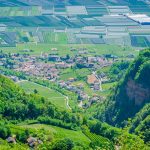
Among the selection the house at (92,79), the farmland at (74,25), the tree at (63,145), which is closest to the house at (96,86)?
the house at (92,79)

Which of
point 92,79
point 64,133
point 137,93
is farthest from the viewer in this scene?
point 92,79

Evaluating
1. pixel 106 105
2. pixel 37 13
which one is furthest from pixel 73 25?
pixel 106 105

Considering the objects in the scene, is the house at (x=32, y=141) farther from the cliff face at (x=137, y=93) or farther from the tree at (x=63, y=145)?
the cliff face at (x=137, y=93)

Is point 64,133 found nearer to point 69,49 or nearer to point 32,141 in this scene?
point 32,141

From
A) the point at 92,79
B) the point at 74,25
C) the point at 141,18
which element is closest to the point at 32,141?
the point at 92,79

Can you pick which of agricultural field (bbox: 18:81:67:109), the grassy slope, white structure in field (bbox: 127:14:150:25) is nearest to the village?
agricultural field (bbox: 18:81:67:109)

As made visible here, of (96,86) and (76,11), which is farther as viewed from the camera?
(76,11)
